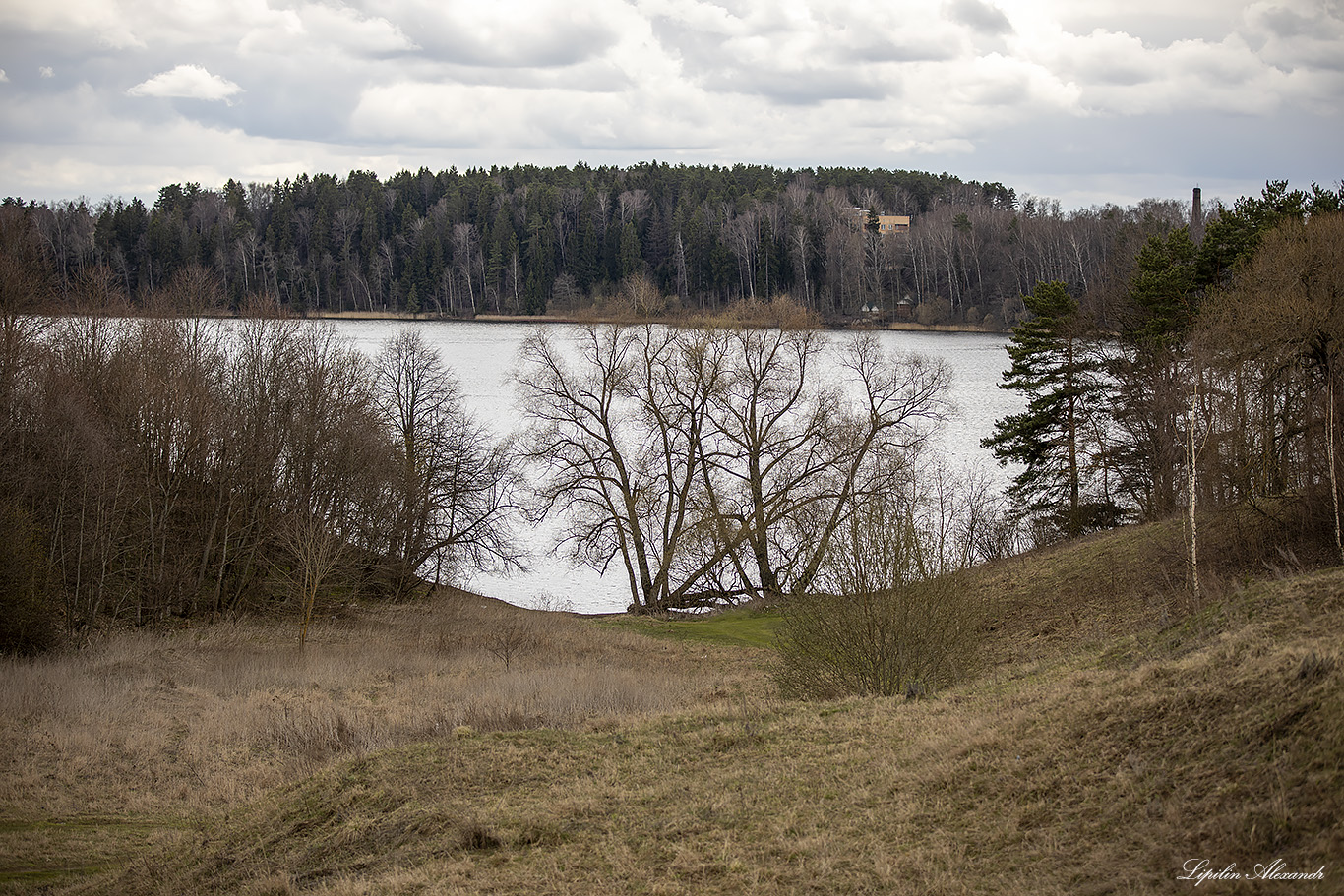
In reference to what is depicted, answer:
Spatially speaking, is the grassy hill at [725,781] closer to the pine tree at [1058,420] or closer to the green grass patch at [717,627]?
the green grass patch at [717,627]

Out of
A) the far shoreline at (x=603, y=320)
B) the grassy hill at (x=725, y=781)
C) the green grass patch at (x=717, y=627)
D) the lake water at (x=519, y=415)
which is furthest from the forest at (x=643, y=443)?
the grassy hill at (x=725, y=781)

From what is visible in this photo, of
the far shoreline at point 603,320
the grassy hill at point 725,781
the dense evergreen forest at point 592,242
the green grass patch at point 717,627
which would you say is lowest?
the green grass patch at point 717,627

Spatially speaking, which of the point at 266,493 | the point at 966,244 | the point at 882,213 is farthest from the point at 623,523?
the point at 882,213

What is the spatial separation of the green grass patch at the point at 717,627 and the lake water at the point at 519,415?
4.93 m

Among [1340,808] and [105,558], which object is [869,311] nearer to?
[105,558]

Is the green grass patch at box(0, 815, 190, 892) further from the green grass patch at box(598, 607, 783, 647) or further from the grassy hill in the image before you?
the green grass patch at box(598, 607, 783, 647)

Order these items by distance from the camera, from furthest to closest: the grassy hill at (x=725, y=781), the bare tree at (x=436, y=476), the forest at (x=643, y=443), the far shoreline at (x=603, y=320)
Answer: the far shoreline at (x=603, y=320), the bare tree at (x=436, y=476), the forest at (x=643, y=443), the grassy hill at (x=725, y=781)

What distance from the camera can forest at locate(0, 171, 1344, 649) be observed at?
20156 mm

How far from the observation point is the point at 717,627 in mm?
31438

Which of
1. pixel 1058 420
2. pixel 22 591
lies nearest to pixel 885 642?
pixel 22 591

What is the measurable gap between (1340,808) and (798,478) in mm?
31568

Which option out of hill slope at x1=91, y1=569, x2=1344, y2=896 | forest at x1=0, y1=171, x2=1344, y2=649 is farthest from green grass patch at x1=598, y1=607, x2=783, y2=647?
hill slope at x1=91, y1=569, x2=1344, y2=896

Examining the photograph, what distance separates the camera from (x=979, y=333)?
292ft

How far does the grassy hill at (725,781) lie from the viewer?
612cm
